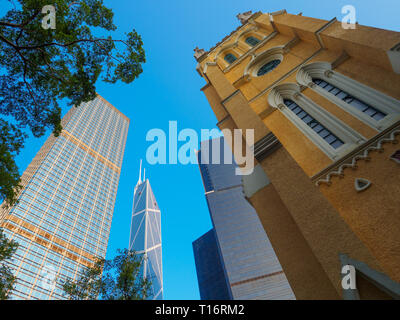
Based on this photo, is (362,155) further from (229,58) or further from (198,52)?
(198,52)

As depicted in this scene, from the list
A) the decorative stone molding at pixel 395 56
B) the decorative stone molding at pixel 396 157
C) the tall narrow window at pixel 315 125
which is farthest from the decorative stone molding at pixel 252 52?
the decorative stone molding at pixel 396 157

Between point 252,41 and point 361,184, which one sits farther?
point 252,41

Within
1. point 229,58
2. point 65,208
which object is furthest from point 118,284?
point 65,208

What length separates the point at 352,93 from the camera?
9.92m

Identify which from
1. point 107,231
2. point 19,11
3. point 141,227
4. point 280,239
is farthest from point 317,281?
point 141,227

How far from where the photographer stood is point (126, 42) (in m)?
9.84

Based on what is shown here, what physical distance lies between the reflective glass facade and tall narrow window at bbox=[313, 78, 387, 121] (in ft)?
384

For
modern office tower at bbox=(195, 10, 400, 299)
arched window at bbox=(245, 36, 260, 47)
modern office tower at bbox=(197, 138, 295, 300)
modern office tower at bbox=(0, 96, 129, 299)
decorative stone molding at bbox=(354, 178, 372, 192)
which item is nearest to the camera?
modern office tower at bbox=(195, 10, 400, 299)

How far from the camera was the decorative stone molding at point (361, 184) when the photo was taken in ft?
22.8

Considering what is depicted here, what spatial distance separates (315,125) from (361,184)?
371 cm

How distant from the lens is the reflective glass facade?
123000 mm

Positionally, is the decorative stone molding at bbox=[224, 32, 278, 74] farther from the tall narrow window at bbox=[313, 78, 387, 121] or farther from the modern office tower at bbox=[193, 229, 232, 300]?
the modern office tower at bbox=[193, 229, 232, 300]

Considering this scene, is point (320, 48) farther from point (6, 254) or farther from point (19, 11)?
point (6, 254)

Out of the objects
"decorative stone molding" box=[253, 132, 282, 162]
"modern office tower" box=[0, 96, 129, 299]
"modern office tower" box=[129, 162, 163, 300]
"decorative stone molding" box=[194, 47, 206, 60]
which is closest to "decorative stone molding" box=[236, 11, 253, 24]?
"decorative stone molding" box=[194, 47, 206, 60]
